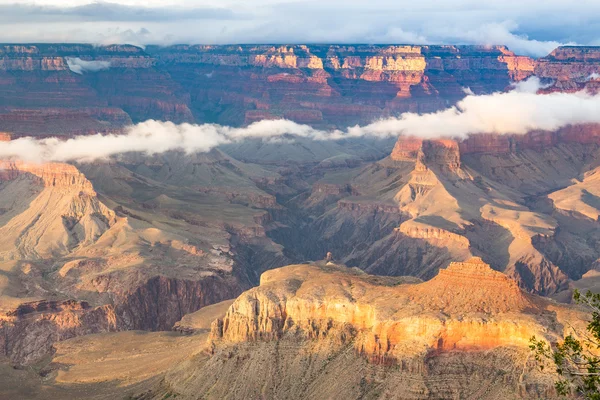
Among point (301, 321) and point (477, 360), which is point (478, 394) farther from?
point (301, 321)

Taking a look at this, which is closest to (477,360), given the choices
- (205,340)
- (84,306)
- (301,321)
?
(301,321)

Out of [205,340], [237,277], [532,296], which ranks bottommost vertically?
[237,277]

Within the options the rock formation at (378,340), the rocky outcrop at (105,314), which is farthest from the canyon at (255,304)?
the rocky outcrop at (105,314)

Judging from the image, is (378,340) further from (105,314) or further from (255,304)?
(105,314)

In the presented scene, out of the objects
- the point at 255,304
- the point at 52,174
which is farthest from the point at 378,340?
the point at 52,174

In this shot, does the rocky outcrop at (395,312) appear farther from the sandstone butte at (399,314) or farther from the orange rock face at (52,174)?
the orange rock face at (52,174)

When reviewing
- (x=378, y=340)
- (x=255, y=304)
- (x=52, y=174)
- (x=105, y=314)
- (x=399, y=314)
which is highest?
(x=399, y=314)

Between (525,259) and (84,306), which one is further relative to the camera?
(525,259)

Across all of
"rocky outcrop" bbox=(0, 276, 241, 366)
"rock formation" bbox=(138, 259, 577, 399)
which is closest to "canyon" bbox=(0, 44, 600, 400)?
"rock formation" bbox=(138, 259, 577, 399)
